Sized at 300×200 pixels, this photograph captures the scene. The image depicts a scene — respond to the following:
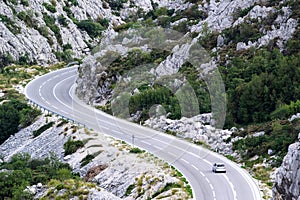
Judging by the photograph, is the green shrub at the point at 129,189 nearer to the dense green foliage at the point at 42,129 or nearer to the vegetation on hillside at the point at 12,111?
the dense green foliage at the point at 42,129

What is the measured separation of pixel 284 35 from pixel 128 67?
20.4 m

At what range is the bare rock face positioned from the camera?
29078 mm

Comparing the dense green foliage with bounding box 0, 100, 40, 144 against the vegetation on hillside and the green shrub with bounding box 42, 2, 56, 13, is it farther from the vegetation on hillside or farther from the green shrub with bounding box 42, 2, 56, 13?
the green shrub with bounding box 42, 2, 56, 13

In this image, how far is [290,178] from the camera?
2970 cm

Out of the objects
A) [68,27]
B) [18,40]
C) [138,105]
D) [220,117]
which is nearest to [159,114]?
Answer: [138,105]

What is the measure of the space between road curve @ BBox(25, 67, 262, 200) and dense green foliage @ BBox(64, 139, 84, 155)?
11.0 feet

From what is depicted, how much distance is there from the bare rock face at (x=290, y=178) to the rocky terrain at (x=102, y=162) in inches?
345

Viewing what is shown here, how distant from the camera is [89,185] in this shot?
143ft

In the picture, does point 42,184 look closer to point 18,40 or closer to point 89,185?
point 89,185

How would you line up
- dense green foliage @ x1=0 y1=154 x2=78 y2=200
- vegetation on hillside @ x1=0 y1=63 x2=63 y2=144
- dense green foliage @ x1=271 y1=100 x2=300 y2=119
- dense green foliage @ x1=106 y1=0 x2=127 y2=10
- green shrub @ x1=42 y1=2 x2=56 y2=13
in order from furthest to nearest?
1. dense green foliage @ x1=106 y1=0 x2=127 y2=10
2. green shrub @ x1=42 y1=2 x2=56 y2=13
3. vegetation on hillside @ x1=0 y1=63 x2=63 y2=144
4. dense green foliage @ x1=271 y1=100 x2=300 y2=119
5. dense green foliage @ x1=0 y1=154 x2=78 y2=200

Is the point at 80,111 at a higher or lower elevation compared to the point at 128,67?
lower

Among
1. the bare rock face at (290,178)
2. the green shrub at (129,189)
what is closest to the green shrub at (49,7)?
the green shrub at (129,189)

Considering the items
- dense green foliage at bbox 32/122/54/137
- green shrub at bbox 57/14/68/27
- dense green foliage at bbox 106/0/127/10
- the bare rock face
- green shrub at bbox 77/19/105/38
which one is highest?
dense green foliage at bbox 106/0/127/10

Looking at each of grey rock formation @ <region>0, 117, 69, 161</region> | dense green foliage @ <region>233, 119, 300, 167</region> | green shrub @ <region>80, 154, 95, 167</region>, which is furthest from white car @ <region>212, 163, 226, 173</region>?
grey rock formation @ <region>0, 117, 69, 161</region>
